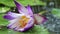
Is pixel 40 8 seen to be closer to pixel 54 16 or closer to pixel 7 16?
pixel 54 16

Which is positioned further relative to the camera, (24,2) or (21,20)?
(24,2)

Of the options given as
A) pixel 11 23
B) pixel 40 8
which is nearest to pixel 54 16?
pixel 40 8

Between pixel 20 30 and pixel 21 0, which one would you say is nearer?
pixel 20 30

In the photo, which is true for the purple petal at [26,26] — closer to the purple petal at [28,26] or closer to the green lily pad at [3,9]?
the purple petal at [28,26]

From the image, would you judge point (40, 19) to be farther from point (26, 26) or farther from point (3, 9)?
point (3, 9)

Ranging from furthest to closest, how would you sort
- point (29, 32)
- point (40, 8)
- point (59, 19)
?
point (40, 8), point (59, 19), point (29, 32)

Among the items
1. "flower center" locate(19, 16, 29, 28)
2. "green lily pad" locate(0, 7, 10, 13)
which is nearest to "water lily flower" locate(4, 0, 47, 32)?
"flower center" locate(19, 16, 29, 28)

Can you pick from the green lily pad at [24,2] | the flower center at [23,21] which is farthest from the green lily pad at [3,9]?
the flower center at [23,21]

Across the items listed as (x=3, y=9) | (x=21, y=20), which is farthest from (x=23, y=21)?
(x=3, y=9)
